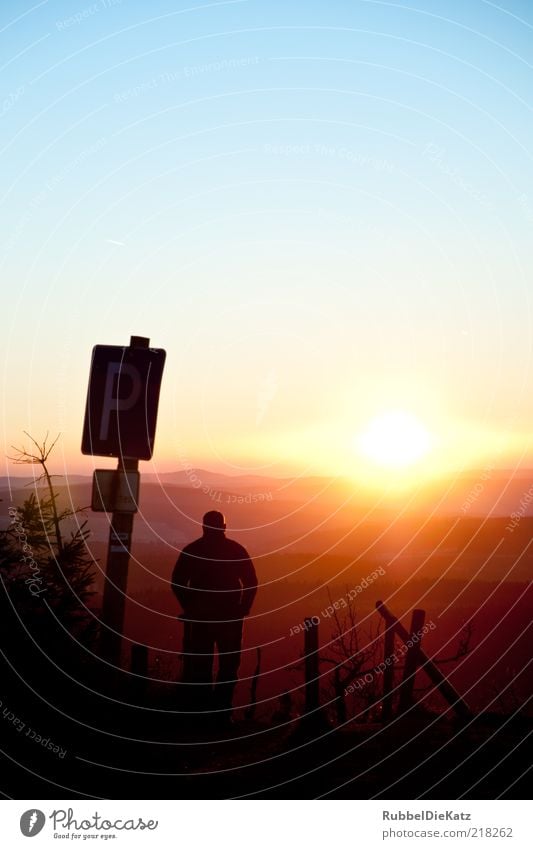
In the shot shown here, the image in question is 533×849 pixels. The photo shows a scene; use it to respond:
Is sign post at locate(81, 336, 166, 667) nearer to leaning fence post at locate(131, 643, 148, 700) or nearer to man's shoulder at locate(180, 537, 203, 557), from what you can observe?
leaning fence post at locate(131, 643, 148, 700)

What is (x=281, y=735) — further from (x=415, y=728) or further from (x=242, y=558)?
(x=242, y=558)

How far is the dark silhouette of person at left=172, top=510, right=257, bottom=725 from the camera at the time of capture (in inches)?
510

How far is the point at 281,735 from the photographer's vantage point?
36.5ft

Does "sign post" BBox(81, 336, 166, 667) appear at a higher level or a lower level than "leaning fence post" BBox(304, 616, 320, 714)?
higher

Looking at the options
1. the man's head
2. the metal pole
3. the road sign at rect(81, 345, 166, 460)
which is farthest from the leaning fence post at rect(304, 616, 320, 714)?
the road sign at rect(81, 345, 166, 460)

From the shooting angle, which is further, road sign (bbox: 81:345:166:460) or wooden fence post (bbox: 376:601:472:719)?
wooden fence post (bbox: 376:601:472:719)

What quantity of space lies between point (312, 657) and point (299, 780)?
113 inches

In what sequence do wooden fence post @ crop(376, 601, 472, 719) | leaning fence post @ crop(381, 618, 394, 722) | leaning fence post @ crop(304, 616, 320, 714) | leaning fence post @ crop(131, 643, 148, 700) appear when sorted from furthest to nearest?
leaning fence post @ crop(381, 618, 394, 722)
leaning fence post @ crop(131, 643, 148, 700)
leaning fence post @ crop(304, 616, 320, 714)
wooden fence post @ crop(376, 601, 472, 719)

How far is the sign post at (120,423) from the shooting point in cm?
1050

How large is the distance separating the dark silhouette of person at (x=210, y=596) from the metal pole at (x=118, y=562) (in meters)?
2.29

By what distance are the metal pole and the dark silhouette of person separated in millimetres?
2290

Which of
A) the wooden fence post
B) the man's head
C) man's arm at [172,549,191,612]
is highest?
the man's head

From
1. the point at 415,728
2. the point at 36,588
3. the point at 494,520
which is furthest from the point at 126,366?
the point at 494,520
